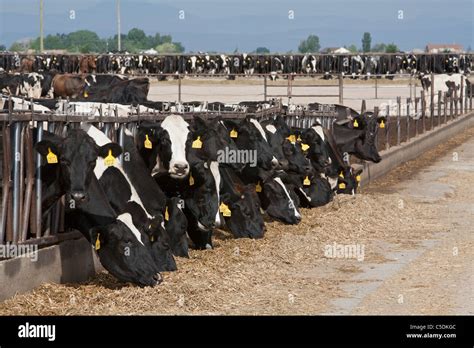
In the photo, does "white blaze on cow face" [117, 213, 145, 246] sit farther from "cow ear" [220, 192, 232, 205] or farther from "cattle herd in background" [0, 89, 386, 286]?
"cow ear" [220, 192, 232, 205]

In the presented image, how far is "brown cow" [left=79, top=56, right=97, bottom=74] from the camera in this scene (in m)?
56.4

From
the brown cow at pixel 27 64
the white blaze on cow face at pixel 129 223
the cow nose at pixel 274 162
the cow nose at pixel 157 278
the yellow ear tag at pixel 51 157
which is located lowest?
the cow nose at pixel 157 278

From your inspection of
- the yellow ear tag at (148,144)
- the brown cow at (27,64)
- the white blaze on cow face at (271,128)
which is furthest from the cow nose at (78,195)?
the brown cow at (27,64)

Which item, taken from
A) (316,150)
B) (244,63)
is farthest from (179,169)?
(244,63)

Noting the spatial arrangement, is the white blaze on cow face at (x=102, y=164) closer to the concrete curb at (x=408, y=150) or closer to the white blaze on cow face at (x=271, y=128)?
the white blaze on cow face at (x=271, y=128)

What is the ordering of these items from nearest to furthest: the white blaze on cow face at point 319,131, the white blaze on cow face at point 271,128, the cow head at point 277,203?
the cow head at point 277,203, the white blaze on cow face at point 271,128, the white blaze on cow face at point 319,131

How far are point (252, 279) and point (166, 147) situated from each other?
74.7 inches

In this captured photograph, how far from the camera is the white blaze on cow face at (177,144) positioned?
12.2m

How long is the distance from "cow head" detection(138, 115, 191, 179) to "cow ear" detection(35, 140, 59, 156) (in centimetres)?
229

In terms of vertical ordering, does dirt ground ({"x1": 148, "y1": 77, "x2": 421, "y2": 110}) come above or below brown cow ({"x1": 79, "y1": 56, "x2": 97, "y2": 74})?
below

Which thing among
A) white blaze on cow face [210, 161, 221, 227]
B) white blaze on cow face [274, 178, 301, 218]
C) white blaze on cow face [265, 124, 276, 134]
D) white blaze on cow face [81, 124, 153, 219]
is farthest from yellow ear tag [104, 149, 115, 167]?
white blaze on cow face [265, 124, 276, 134]

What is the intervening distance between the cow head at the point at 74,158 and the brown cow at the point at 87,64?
4651 cm
